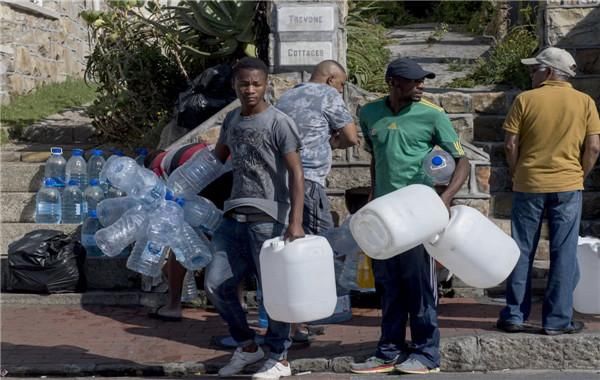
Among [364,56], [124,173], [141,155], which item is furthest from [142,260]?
[364,56]

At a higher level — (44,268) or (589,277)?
(589,277)

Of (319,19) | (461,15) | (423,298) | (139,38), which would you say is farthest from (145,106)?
(461,15)

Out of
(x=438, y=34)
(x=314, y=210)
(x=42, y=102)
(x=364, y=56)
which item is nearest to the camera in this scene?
(x=314, y=210)

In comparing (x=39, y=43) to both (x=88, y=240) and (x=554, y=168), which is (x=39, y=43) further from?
(x=554, y=168)

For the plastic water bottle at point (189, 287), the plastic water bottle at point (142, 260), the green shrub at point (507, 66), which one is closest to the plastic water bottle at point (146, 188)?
the plastic water bottle at point (142, 260)

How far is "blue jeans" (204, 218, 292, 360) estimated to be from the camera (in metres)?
5.79

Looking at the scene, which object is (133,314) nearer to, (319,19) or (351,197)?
(351,197)

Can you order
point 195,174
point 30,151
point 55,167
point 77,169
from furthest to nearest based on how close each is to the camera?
point 30,151 → point 55,167 → point 77,169 → point 195,174

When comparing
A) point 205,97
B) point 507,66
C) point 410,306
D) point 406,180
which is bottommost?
point 410,306

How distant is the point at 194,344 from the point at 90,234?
1.83 meters

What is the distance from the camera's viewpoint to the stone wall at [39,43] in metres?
12.0

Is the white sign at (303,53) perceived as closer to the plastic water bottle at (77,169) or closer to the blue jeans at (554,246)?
the plastic water bottle at (77,169)

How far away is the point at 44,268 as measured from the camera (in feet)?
25.9

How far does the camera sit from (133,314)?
763 centimetres
